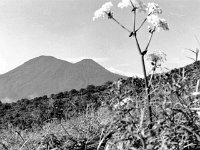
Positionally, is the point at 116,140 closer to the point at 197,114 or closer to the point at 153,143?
the point at 153,143

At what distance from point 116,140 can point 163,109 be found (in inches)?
17.6

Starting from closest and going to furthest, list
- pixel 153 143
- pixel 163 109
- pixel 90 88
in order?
pixel 153 143 < pixel 163 109 < pixel 90 88

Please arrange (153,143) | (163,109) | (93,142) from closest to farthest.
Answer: (153,143) → (163,109) → (93,142)

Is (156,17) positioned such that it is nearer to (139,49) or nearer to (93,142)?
(139,49)

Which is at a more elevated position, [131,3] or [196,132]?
[131,3]

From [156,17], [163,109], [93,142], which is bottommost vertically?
[93,142]

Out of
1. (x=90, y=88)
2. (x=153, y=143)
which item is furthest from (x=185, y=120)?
(x=90, y=88)

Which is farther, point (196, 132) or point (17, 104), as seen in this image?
point (17, 104)

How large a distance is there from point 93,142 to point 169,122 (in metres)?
1.37

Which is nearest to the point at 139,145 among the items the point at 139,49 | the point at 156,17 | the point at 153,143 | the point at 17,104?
the point at 153,143

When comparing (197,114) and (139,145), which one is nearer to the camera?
(139,145)

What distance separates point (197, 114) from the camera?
135 inches

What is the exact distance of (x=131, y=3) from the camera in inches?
183

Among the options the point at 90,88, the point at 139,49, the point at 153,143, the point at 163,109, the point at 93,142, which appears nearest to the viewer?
the point at 153,143
